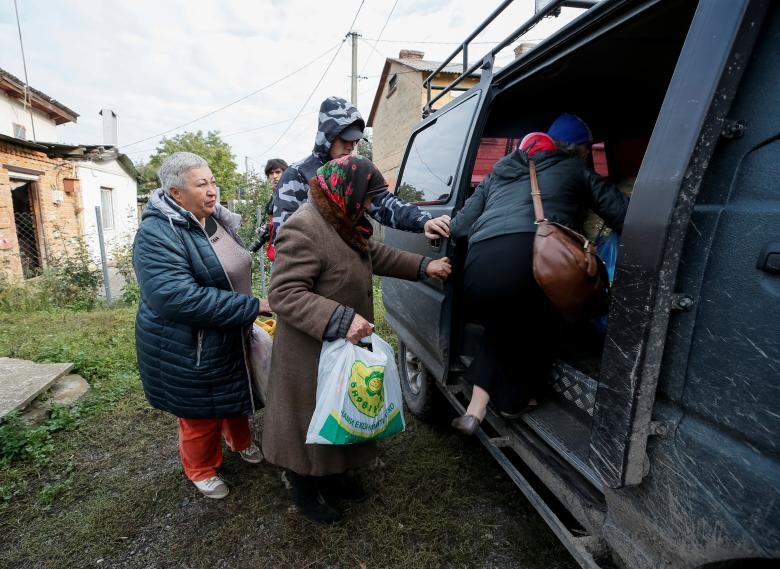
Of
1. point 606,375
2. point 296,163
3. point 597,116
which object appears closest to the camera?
point 606,375

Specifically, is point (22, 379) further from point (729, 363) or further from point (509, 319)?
point (729, 363)

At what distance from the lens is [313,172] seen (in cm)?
268

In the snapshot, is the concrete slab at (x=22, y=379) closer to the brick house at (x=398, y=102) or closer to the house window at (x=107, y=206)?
the brick house at (x=398, y=102)

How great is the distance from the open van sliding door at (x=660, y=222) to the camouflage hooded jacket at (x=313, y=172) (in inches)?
57.9

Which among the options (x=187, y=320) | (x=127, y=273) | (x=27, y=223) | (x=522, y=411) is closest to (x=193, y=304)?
(x=187, y=320)

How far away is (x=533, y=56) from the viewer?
195 cm

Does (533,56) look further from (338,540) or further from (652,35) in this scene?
(338,540)

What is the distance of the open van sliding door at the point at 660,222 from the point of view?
0.96 m

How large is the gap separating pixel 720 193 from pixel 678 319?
11.9 inches

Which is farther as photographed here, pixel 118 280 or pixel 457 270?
pixel 118 280

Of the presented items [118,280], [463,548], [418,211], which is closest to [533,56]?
[418,211]

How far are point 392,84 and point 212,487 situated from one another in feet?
70.1

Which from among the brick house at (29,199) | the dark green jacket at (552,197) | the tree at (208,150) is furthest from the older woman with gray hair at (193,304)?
the tree at (208,150)

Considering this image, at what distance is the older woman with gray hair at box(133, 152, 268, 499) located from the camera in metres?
2.03
